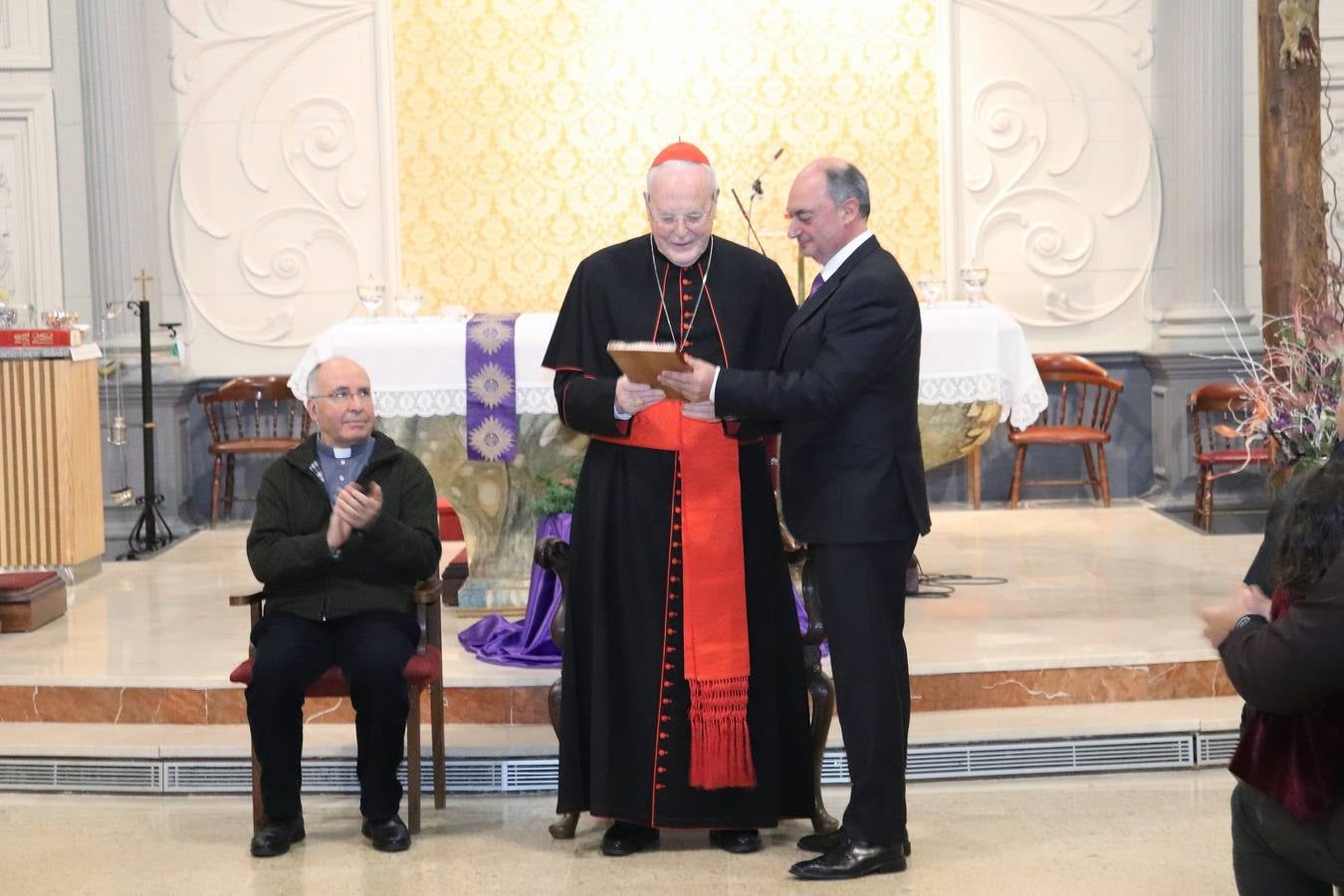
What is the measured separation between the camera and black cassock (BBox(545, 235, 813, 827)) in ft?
15.0

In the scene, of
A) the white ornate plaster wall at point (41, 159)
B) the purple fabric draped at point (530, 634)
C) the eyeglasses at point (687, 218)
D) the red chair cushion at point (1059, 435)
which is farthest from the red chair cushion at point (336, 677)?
the white ornate plaster wall at point (41, 159)

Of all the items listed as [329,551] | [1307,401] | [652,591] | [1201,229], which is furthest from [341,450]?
[1201,229]

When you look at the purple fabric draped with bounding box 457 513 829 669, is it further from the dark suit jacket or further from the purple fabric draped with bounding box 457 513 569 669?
the dark suit jacket

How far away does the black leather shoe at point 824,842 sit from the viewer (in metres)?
4.46

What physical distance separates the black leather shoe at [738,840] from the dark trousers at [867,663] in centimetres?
40

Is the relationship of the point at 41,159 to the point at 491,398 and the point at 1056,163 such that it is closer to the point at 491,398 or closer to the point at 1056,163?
the point at 491,398

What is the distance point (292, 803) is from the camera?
4773 mm

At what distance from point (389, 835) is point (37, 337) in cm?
384

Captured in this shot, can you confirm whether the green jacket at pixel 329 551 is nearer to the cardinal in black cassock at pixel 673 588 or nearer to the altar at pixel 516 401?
the cardinal in black cassock at pixel 673 588

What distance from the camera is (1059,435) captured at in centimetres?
937

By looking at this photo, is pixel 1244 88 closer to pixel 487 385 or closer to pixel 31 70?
pixel 487 385

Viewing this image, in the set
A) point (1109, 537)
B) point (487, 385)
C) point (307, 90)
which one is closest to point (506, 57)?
point (307, 90)

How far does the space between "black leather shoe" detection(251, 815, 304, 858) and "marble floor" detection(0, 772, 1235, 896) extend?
2.0 inches

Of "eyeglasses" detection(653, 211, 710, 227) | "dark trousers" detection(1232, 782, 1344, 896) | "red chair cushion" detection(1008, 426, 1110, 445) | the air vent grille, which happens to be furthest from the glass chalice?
"dark trousers" detection(1232, 782, 1344, 896)
